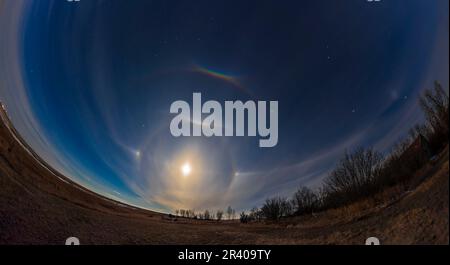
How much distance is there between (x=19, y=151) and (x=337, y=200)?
2.59 m

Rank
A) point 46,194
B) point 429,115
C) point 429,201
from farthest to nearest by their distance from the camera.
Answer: point 46,194, point 429,115, point 429,201

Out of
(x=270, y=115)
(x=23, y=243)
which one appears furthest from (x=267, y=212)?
(x=23, y=243)

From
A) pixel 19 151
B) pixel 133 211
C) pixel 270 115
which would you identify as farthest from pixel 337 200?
pixel 19 151

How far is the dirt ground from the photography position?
145 centimetres

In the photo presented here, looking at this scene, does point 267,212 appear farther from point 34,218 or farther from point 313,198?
point 34,218

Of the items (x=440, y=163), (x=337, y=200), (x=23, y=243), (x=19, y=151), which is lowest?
(x=23, y=243)

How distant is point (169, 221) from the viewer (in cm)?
182

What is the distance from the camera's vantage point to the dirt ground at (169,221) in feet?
4.77

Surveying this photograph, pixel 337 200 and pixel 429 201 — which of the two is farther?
pixel 337 200

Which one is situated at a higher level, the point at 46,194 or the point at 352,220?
the point at 46,194

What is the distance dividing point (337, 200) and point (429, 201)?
0.53 m

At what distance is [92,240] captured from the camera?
165 cm

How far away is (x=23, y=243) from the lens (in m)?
1.63

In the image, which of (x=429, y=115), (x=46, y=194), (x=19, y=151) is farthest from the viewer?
(x=19, y=151)
